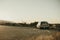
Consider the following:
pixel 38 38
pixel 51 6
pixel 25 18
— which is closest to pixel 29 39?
pixel 38 38

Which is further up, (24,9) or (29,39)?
(24,9)

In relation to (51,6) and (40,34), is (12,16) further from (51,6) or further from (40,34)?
(40,34)

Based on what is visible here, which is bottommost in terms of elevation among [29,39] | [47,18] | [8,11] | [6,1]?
[29,39]

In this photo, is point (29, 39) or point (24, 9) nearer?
point (29, 39)

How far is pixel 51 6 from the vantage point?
1.77 meters

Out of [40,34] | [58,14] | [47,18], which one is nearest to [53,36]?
[40,34]

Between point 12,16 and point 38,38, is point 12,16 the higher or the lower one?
the higher one

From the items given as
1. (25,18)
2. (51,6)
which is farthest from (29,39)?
(51,6)

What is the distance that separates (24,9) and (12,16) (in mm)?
211

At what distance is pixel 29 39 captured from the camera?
64cm

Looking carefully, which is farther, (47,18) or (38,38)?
(47,18)

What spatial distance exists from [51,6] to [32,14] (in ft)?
1.05

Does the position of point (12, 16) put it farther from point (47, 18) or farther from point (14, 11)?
point (47, 18)

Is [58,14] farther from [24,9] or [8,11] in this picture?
[8,11]
